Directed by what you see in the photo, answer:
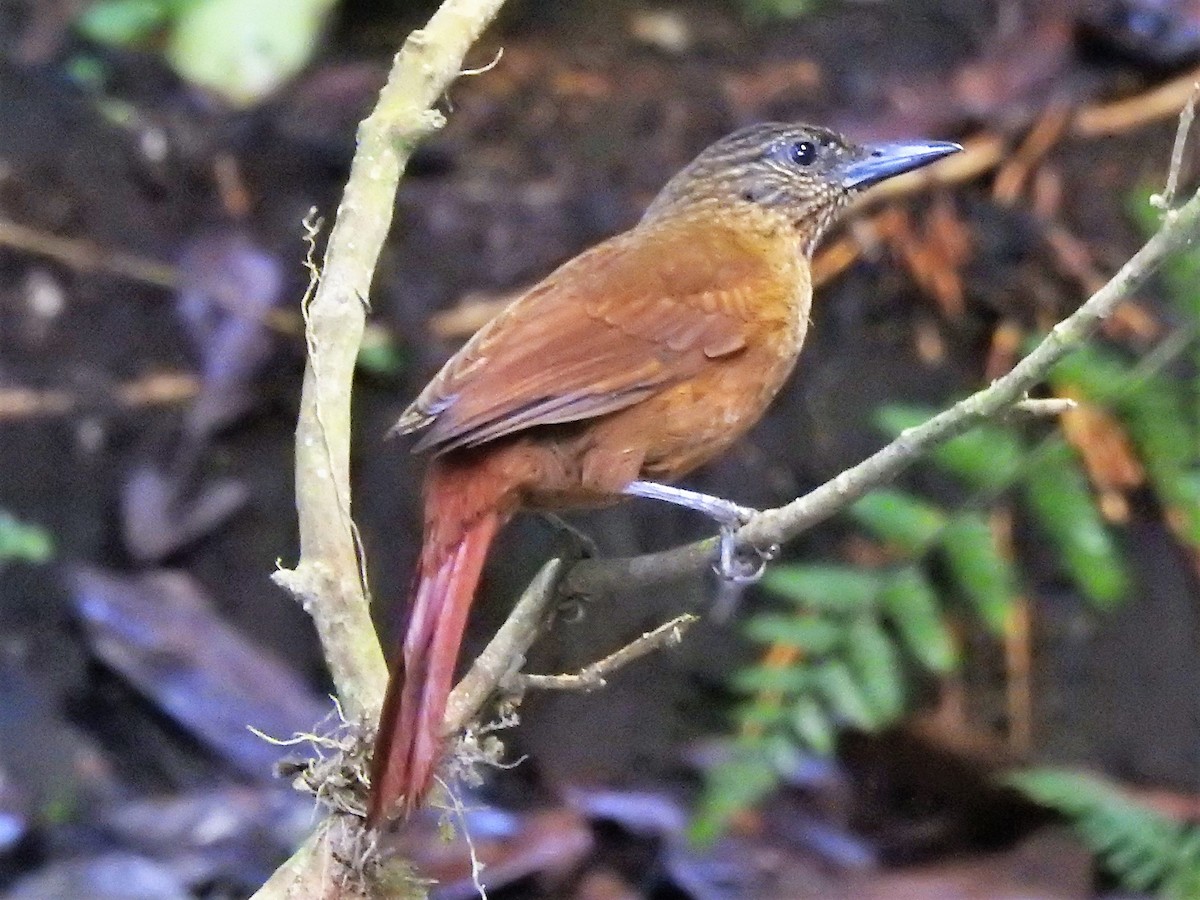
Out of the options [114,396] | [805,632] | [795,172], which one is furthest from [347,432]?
[114,396]

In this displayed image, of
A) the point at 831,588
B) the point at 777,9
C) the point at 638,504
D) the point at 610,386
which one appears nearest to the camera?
the point at 610,386

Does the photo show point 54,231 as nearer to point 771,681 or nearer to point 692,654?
point 692,654

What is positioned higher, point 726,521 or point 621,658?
point 726,521

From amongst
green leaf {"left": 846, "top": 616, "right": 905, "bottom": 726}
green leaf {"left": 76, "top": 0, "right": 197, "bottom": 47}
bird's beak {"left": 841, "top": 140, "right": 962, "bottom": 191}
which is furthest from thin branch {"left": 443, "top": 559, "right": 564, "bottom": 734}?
green leaf {"left": 76, "top": 0, "right": 197, "bottom": 47}

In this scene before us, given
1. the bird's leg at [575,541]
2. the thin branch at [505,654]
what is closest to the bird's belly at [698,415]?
the bird's leg at [575,541]

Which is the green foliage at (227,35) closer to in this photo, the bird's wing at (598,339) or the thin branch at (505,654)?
the bird's wing at (598,339)

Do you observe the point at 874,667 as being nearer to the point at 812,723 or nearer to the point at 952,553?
the point at 812,723

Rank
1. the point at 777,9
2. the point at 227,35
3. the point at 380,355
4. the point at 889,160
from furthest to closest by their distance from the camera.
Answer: the point at 777,9 → the point at 227,35 → the point at 380,355 → the point at 889,160
